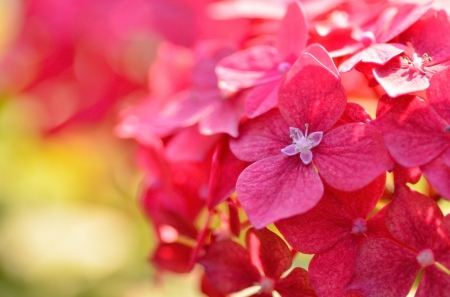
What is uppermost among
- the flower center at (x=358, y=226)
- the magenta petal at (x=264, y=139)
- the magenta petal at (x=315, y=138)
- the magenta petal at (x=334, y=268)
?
the magenta petal at (x=315, y=138)

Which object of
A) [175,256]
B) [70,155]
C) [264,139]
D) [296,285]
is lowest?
[70,155]

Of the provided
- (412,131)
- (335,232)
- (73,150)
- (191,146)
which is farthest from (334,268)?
(73,150)

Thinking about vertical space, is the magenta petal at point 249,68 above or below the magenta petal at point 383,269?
above

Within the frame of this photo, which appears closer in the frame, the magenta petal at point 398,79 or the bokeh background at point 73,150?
the magenta petal at point 398,79

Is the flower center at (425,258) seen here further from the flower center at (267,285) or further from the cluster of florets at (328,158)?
the flower center at (267,285)

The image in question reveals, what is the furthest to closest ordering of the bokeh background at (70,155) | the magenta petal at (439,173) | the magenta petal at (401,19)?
the bokeh background at (70,155), the magenta petal at (401,19), the magenta petal at (439,173)

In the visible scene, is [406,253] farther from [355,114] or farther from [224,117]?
[224,117]

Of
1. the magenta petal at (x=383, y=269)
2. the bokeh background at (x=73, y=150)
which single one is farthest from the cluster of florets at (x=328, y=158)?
the bokeh background at (x=73, y=150)
